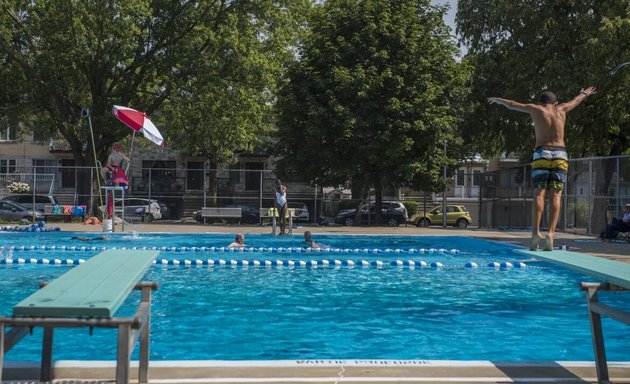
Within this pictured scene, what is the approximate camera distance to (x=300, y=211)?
121ft

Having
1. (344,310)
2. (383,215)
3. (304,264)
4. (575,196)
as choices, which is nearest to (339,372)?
(344,310)

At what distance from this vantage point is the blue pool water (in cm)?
790

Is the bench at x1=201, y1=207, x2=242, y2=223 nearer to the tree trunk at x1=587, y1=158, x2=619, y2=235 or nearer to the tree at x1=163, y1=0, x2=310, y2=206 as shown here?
the tree at x1=163, y1=0, x2=310, y2=206

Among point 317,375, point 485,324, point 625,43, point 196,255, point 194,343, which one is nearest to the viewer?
point 317,375

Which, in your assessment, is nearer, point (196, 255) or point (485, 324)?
point (485, 324)

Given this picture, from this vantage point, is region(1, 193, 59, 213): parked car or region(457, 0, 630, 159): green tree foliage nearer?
region(457, 0, 630, 159): green tree foliage

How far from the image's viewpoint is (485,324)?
9.47 meters

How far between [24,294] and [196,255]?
7193mm

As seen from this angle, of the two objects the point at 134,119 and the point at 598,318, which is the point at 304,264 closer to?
the point at 598,318

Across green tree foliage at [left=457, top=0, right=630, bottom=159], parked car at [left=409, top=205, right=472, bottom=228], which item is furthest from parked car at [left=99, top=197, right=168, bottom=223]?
green tree foliage at [left=457, top=0, right=630, bottom=159]

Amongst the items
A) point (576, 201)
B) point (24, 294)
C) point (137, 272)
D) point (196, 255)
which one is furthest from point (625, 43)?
point (137, 272)

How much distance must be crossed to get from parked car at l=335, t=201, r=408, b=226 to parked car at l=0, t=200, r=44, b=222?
52.9ft

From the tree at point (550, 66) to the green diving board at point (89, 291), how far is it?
2347 cm

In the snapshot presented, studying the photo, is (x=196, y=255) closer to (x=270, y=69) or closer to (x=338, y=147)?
(x=338, y=147)
